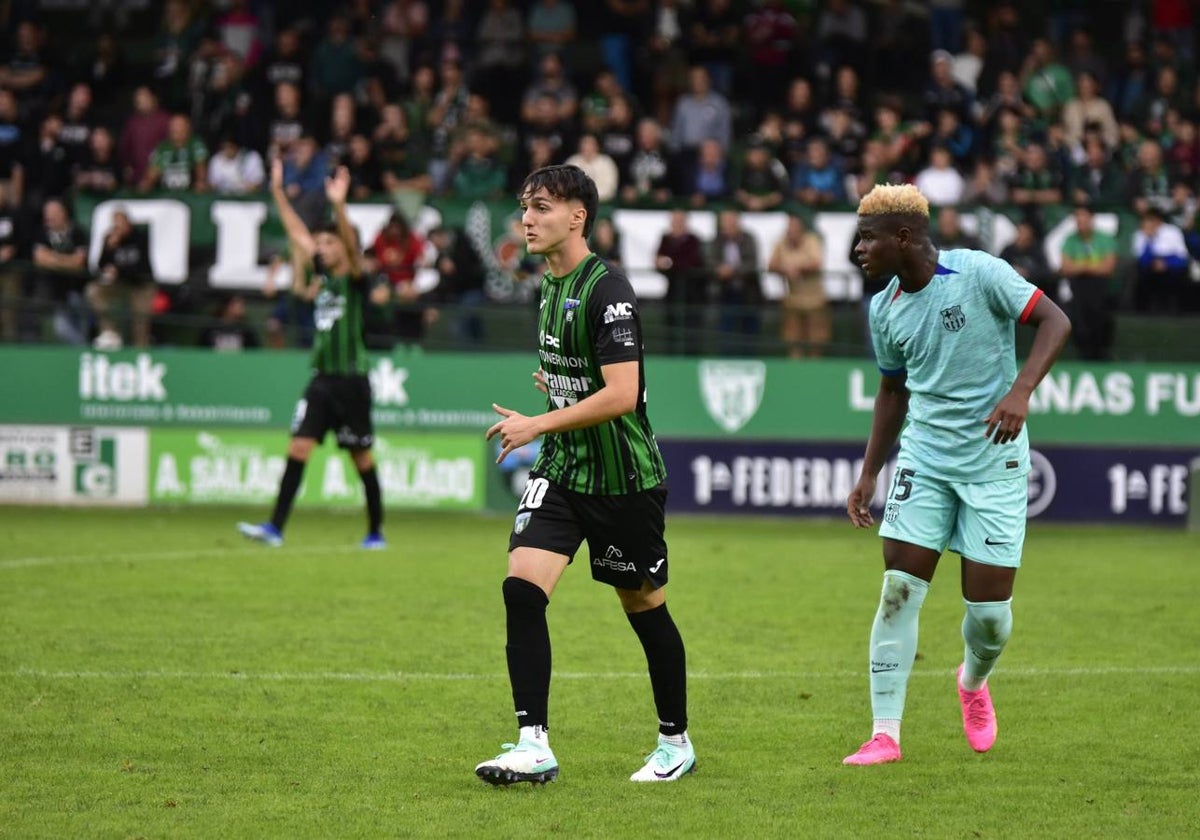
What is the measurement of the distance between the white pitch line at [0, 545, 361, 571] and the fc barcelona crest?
7.97 meters

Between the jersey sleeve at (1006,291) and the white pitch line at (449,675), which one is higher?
the jersey sleeve at (1006,291)

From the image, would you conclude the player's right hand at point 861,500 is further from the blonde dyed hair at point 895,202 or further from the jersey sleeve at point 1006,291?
the blonde dyed hair at point 895,202

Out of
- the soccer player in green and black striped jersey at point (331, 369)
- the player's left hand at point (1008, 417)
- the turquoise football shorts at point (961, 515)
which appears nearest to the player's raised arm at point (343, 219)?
the soccer player in green and black striped jersey at point (331, 369)

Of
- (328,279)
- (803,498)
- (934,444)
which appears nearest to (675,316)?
(803,498)

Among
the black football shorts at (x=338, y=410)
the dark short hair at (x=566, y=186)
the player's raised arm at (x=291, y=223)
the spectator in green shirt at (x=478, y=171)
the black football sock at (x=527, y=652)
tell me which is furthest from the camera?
the spectator in green shirt at (x=478, y=171)

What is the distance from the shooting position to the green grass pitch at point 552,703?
5.83 m

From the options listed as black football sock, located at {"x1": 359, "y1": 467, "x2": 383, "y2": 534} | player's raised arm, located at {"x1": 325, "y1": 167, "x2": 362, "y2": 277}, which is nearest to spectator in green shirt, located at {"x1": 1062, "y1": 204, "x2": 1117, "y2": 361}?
black football sock, located at {"x1": 359, "y1": 467, "x2": 383, "y2": 534}

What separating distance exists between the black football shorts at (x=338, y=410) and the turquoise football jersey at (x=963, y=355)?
24.7 feet

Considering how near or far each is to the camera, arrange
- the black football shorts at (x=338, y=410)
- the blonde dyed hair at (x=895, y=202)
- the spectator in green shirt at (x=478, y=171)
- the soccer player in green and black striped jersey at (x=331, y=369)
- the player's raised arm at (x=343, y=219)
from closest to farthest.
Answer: the blonde dyed hair at (x=895, y=202) → the player's raised arm at (x=343, y=219) → the soccer player in green and black striped jersey at (x=331, y=369) → the black football shorts at (x=338, y=410) → the spectator in green shirt at (x=478, y=171)

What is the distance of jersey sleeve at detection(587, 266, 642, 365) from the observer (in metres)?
6.15

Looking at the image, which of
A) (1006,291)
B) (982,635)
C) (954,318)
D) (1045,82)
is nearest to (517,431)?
(954,318)

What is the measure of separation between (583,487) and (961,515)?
4.77 feet

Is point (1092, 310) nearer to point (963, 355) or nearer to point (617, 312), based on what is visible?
point (963, 355)

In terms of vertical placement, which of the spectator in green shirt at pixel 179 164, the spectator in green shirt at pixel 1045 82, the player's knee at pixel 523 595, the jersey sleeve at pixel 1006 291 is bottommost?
the player's knee at pixel 523 595
